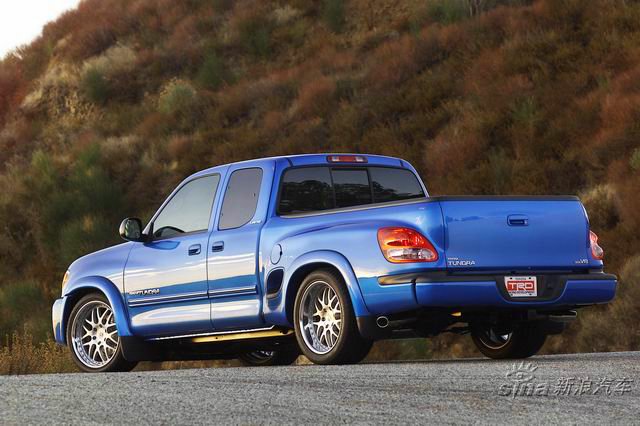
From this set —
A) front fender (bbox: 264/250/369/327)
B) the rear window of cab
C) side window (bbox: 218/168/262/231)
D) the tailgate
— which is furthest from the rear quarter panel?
side window (bbox: 218/168/262/231)

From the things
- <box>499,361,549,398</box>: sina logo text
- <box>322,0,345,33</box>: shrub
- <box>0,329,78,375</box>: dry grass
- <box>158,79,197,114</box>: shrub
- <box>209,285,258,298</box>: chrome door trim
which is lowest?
<box>0,329,78,375</box>: dry grass

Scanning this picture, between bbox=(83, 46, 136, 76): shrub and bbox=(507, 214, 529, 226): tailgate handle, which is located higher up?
bbox=(83, 46, 136, 76): shrub

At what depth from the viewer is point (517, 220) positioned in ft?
31.4

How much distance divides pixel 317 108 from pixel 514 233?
20.4 m

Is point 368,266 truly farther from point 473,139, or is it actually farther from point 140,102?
point 140,102

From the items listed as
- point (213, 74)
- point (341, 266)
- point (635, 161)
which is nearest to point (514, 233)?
point (341, 266)

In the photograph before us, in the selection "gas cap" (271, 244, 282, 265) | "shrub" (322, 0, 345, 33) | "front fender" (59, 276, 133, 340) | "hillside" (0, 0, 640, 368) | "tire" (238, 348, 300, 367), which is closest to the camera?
"gas cap" (271, 244, 282, 265)

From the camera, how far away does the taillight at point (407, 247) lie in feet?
30.3

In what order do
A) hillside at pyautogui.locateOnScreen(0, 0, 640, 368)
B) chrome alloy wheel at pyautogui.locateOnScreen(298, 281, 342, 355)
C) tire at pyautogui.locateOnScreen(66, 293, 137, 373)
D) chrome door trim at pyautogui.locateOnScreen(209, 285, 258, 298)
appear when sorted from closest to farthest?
chrome alloy wheel at pyautogui.locateOnScreen(298, 281, 342, 355)
chrome door trim at pyautogui.locateOnScreen(209, 285, 258, 298)
tire at pyautogui.locateOnScreen(66, 293, 137, 373)
hillside at pyautogui.locateOnScreen(0, 0, 640, 368)

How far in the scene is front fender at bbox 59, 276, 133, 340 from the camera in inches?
453

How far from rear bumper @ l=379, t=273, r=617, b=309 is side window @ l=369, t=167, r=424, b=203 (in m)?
2.01

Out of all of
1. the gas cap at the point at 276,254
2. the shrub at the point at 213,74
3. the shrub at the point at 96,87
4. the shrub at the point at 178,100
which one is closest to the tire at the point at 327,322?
the gas cap at the point at 276,254

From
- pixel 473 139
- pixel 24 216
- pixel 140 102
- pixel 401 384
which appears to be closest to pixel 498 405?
pixel 401 384

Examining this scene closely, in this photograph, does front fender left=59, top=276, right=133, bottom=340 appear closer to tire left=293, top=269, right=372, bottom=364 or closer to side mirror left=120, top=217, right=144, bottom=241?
side mirror left=120, top=217, right=144, bottom=241
